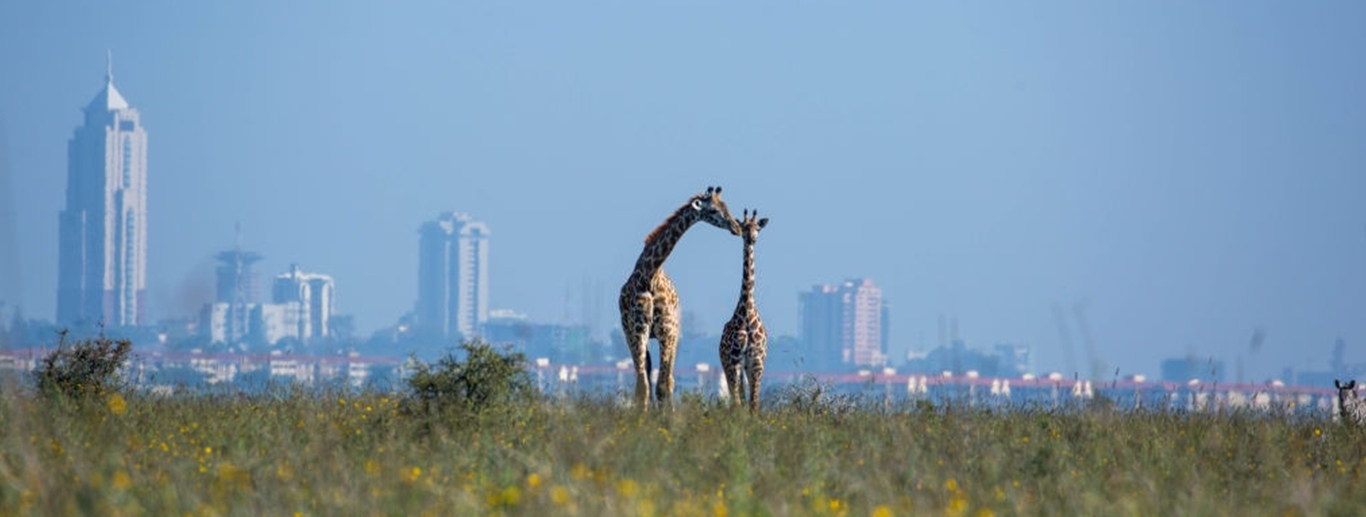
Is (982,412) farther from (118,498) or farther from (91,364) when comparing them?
(118,498)

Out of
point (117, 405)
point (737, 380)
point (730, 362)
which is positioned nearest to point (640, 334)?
point (730, 362)

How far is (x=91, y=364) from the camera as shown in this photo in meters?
20.8

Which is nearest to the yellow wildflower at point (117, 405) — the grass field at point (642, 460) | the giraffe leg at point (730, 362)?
the grass field at point (642, 460)

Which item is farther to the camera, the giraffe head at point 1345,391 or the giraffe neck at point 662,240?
the giraffe head at point 1345,391

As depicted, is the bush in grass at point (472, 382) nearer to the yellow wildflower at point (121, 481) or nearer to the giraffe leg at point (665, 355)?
the giraffe leg at point (665, 355)

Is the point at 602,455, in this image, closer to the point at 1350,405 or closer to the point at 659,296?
the point at 659,296

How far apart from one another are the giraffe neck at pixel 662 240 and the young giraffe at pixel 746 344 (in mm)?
617

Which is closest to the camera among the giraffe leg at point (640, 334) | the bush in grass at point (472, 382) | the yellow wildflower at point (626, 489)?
the yellow wildflower at point (626, 489)

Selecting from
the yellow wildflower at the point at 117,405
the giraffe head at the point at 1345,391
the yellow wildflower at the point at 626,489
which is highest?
the giraffe head at the point at 1345,391

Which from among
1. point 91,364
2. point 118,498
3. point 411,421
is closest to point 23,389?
point 91,364

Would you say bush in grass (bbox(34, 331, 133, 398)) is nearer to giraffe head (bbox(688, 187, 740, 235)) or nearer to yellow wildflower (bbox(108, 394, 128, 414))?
yellow wildflower (bbox(108, 394, 128, 414))

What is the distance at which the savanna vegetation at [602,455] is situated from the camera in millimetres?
12898

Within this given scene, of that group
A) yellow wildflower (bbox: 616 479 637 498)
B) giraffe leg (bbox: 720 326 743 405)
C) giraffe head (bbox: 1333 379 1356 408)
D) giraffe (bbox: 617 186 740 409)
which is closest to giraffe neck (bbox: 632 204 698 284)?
giraffe (bbox: 617 186 740 409)

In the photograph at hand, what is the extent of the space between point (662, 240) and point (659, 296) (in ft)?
1.92
